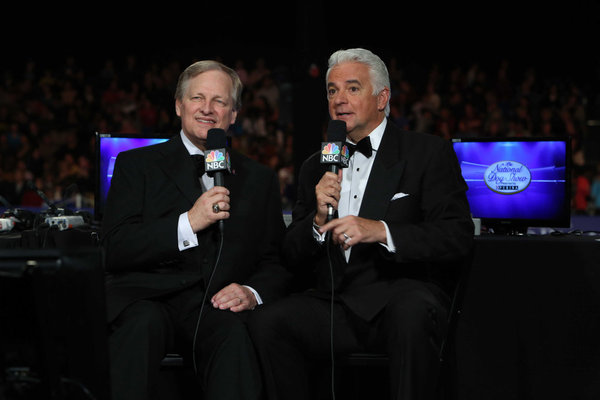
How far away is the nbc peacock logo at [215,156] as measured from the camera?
95.5 inches

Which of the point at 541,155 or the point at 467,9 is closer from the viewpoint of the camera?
the point at 541,155

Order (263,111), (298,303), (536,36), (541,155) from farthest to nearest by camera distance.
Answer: (536,36), (263,111), (541,155), (298,303)

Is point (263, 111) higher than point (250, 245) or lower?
higher

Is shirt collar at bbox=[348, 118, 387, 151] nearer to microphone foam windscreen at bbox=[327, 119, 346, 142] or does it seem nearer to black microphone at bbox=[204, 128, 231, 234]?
microphone foam windscreen at bbox=[327, 119, 346, 142]

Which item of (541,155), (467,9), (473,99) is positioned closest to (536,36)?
(467,9)

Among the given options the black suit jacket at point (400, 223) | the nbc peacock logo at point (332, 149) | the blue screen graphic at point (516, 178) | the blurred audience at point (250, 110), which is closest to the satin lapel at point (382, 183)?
the black suit jacket at point (400, 223)

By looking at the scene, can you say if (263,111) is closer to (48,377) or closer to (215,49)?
(215,49)

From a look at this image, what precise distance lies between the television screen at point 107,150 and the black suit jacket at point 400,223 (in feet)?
4.25

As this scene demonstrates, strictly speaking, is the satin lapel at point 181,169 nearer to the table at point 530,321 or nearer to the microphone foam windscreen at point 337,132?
the microphone foam windscreen at point 337,132

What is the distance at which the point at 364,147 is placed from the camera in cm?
279

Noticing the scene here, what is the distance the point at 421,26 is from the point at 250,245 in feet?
33.8

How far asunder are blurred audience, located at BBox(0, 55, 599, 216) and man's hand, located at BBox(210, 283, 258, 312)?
5086 mm

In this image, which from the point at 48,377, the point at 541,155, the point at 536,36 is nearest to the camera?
the point at 48,377

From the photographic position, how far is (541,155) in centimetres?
350
